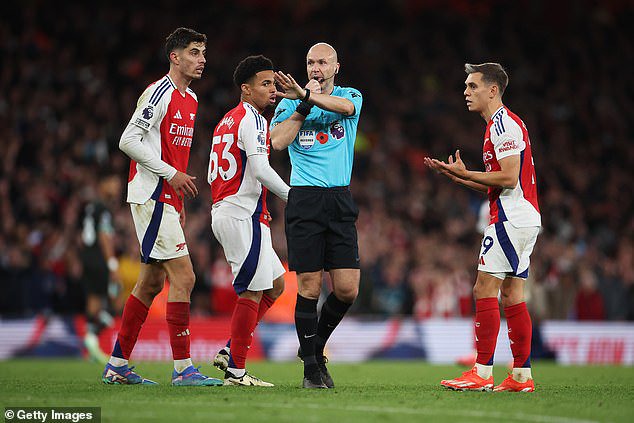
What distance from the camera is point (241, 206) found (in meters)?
7.81

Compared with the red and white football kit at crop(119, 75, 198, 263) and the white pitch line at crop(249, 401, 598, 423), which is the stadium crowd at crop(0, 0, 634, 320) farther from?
the white pitch line at crop(249, 401, 598, 423)

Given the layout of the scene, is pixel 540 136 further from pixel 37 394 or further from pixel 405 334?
pixel 37 394

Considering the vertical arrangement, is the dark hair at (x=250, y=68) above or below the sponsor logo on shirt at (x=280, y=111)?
above

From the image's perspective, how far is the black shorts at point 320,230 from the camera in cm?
756

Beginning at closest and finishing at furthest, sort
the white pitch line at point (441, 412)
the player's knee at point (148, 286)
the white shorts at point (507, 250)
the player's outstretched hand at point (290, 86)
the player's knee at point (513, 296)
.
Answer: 1. the white pitch line at point (441, 412)
2. the player's outstretched hand at point (290, 86)
3. the white shorts at point (507, 250)
4. the player's knee at point (513, 296)
5. the player's knee at point (148, 286)

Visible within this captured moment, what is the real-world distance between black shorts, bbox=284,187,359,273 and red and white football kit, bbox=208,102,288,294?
29 cm

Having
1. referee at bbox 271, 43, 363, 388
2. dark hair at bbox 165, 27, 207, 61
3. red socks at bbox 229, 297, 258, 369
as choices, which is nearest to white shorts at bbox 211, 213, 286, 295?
red socks at bbox 229, 297, 258, 369

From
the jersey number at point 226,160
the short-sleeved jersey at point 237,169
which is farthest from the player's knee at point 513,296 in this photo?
the jersey number at point 226,160

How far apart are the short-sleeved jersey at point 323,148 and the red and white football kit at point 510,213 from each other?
1.18 m

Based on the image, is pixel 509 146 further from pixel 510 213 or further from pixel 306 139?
pixel 306 139

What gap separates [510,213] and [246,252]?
2.18 m

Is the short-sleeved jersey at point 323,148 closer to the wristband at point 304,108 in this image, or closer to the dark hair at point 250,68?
the wristband at point 304,108

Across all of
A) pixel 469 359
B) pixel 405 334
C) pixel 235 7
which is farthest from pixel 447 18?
pixel 469 359

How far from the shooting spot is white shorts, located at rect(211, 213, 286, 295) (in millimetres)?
7762
